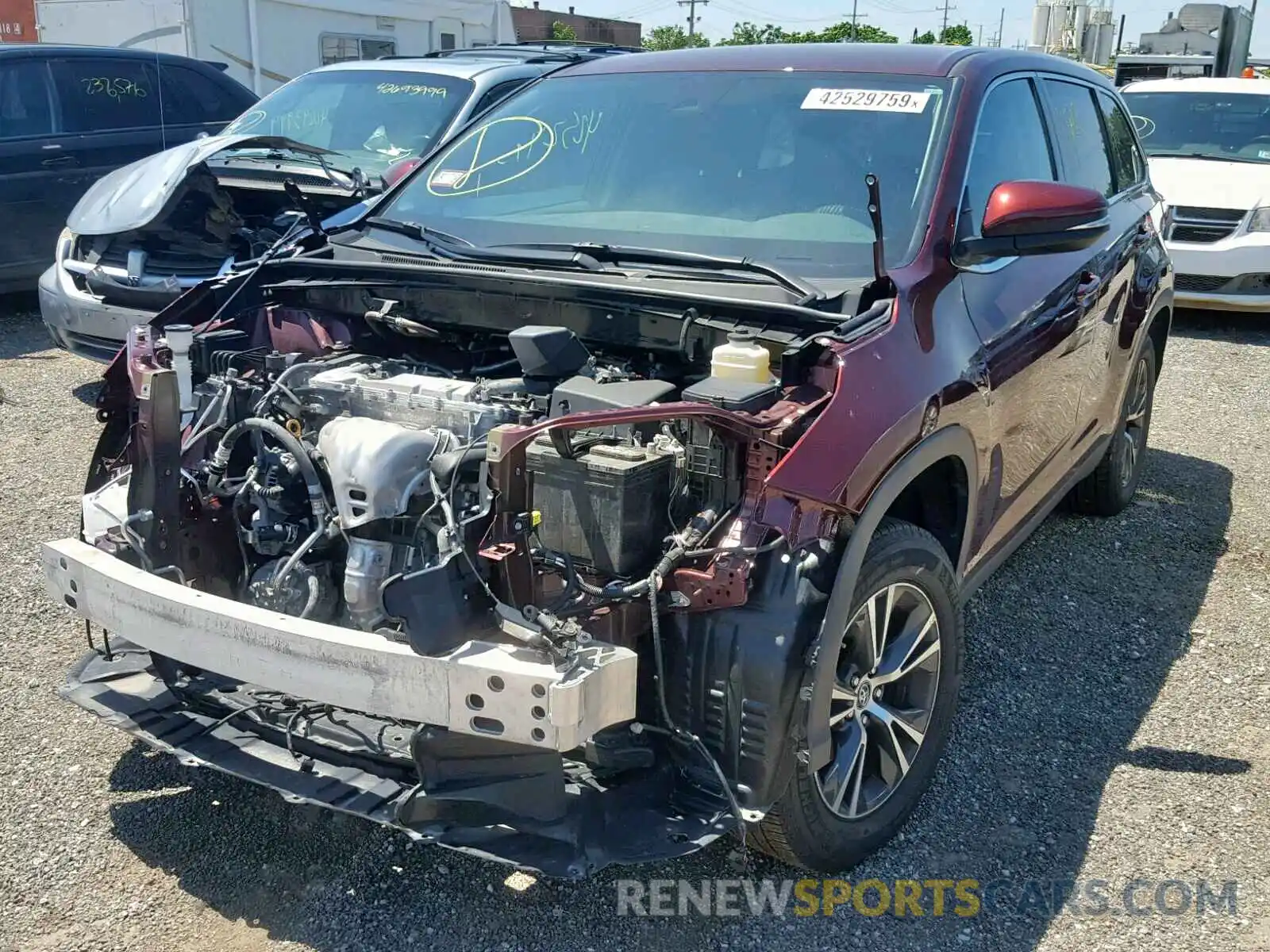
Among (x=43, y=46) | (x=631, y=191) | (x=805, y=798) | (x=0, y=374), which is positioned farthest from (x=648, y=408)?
(x=43, y=46)

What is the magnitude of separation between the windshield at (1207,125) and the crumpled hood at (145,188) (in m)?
7.73

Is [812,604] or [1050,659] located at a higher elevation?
[812,604]

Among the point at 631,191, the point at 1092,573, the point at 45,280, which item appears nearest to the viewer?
the point at 631,191

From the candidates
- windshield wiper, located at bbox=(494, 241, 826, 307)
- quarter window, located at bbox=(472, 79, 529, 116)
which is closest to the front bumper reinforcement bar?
windshield wiper, located at bbox=(494, 241, 826, 307)

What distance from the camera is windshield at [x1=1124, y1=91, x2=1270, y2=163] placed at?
10.2 meters

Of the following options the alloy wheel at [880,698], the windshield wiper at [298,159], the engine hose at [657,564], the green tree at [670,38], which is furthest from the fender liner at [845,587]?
the green tree at [670,38]

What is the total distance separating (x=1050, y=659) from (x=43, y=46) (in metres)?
8.54

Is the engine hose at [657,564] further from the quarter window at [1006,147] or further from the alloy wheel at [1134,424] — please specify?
the alloy wheel at [1134,424]

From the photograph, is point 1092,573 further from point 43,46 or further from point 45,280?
point 43,46

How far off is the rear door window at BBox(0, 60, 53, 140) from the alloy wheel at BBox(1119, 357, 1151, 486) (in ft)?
25.0

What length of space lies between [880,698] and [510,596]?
107cm

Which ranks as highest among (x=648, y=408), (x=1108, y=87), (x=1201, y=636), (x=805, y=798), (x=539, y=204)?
(x=1108, y=87)

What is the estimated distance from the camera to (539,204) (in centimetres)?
374

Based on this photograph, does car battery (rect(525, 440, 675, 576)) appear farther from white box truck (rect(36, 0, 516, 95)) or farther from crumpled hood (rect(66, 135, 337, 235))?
white box truck (rect(36, 0, 516, 95))
